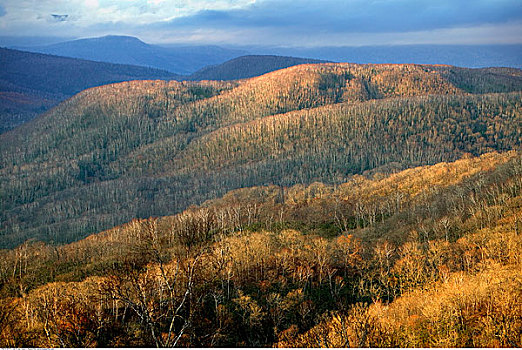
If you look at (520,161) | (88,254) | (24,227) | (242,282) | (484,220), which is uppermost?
(520,161)

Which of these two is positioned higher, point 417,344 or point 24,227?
point 417,344

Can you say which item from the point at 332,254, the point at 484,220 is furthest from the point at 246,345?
the point at 484,220

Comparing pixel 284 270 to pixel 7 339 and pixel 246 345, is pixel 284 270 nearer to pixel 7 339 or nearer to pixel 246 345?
pixel 246 345

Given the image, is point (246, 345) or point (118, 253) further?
point (118, 253)

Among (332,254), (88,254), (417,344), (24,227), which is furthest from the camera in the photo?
(24,227)

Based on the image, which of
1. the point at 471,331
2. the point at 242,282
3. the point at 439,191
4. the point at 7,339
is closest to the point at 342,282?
the point at 242,282

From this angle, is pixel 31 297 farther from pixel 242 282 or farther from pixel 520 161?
pixel 520 161

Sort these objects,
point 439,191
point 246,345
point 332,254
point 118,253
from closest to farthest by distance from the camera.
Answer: point 246,345 → point 332,254 → point 118,253 → point 439,191
